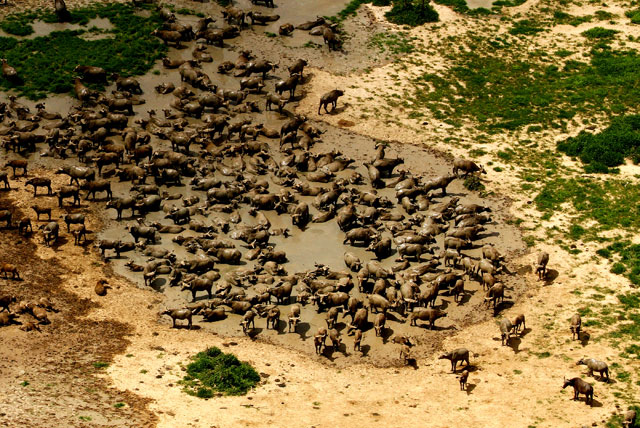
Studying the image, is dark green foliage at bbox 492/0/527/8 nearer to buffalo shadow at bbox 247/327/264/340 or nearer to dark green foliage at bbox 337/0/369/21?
dark green foliage at bbox 337/0/369/21

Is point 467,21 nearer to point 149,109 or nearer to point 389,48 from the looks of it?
point 389,48

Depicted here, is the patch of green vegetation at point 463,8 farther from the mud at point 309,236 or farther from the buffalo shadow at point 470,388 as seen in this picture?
the buffalo shadow at point 470,388

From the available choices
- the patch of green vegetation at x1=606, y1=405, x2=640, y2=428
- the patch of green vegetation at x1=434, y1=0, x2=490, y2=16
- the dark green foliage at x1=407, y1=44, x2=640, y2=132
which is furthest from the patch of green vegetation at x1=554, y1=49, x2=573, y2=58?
the patch of green vegetation at x1=606, y1=405, x2=640, y2=428

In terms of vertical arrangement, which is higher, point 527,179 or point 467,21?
point 467,21

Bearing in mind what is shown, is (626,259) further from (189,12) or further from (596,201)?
(189,12)

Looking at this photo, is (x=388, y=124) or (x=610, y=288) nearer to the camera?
(x=610, y=288)

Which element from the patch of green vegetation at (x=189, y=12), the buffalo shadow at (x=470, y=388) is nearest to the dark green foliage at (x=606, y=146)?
the buffalo shadow at (x=470, y=388)

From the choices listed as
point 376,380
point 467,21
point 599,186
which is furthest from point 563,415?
point 467,21
